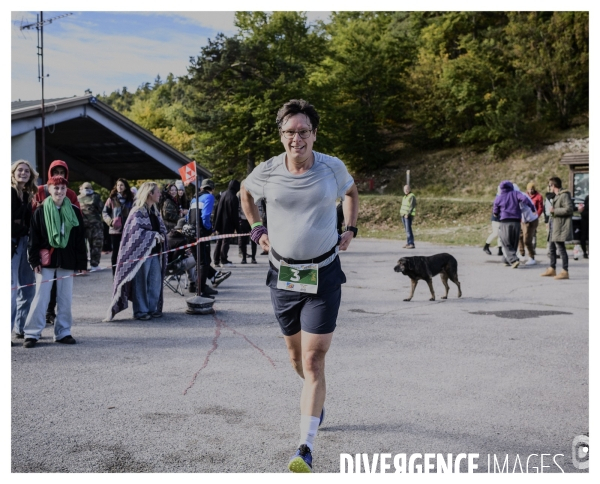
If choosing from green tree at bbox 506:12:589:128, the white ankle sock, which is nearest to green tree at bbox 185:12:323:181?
green tree at bbox 506:12:589:128

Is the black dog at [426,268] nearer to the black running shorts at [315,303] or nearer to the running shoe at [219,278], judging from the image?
the running shoe at [219,278]

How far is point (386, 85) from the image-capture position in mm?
54125

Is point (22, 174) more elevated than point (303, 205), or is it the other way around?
point (22, 174)

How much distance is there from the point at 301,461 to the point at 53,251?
170 inches

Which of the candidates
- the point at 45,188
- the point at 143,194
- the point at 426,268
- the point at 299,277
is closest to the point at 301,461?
the point at 299,277

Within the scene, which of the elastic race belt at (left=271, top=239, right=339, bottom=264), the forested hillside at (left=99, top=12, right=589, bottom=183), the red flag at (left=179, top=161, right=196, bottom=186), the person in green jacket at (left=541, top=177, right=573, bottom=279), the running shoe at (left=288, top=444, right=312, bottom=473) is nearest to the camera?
the running shoe at (left=288, top=444, right=312, bottom=473)

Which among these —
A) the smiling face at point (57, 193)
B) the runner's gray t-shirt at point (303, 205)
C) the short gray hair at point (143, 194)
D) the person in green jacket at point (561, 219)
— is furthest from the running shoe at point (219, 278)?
the runner's gray t-shirt at point (303, 205)

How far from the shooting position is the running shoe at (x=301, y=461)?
361cm

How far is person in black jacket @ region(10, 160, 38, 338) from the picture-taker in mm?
7254

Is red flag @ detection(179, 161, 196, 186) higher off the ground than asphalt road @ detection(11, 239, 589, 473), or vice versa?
red flag @ detection(179, 161, 196, 186)

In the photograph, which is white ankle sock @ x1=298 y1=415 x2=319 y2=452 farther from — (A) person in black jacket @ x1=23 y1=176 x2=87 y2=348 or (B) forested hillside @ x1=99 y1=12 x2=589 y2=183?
(B) forested hillside @ x1=99 y1=12 x2=589 y2=183

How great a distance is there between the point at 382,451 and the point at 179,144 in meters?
53.5

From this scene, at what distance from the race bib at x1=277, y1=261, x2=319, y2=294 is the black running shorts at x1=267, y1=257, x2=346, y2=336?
0.05 metres

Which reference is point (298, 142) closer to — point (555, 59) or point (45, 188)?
point (45, 188)
